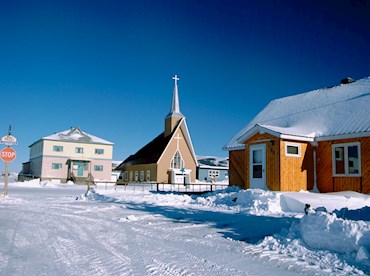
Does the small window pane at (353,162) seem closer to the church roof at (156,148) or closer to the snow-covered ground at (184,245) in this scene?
the snow-covered ground at (184,245)

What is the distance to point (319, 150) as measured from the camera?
18141mm

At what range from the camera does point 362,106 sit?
58.9 ft

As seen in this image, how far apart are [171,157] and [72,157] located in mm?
15956

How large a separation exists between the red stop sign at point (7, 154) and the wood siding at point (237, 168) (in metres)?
13.1

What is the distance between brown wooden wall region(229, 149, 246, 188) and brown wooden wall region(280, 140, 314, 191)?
179 inches

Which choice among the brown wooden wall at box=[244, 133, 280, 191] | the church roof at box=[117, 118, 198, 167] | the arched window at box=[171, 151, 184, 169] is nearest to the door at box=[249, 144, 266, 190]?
the brown wooden wall at box=[244, 133, 280, 191]

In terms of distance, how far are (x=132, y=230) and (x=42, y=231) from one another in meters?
2.26

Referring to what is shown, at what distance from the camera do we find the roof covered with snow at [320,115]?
17078mm

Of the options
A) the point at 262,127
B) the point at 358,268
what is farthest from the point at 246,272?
the point at 262,127

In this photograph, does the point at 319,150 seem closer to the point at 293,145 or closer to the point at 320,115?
the point at 293,145

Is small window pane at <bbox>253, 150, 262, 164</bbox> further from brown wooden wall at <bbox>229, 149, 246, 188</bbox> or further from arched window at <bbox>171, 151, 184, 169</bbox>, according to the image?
arched window at <bbox>171, 151, 184, 169</bbox>

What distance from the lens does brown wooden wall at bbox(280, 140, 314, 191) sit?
674 inches

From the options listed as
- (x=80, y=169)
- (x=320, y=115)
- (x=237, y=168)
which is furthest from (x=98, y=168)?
(x=320, y=115)

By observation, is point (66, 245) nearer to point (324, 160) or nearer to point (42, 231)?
point (42, 231)
